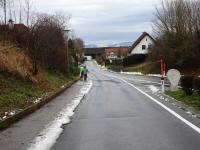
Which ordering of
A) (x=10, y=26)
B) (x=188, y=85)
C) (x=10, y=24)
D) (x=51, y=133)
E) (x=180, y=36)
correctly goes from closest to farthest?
1. (x=51, y=133)
2. (x=188, y=85)
3. (x=10, y=26)
4. (x=10, y=24)
5. (x=180, y=36)

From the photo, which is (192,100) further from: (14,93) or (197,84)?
(14,93)

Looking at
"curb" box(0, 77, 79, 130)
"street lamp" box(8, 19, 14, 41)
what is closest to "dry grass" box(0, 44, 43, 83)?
"street lamp" box(8, 19, 14, 41)

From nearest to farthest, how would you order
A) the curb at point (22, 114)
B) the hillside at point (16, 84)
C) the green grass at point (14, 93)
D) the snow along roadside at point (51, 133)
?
the snow along roadside at point (51, 133)
the curb at point (22, 114)
the green grass at point (14, 93)
the hillside at point (16, 84)

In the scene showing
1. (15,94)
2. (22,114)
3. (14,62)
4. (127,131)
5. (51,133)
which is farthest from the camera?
(14,62)

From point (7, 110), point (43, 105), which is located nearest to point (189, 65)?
point (43, 105)

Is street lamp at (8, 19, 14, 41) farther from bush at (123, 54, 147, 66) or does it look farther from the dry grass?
bush at (123, 54, 147, 66)

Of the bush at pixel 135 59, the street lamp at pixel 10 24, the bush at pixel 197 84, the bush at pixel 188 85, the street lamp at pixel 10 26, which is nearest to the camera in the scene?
the bush at pixel 197 84

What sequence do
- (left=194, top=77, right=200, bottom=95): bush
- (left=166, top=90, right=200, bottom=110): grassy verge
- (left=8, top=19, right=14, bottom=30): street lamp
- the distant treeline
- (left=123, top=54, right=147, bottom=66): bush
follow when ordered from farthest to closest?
(left=123, top=54, right=147, bottom=66): bush, the distant treeline, (left=8, top=19, right=14, bottom=30): street lamp, (left=194, top=77, right=200, bottom=95): bush, (left=166, top=90, right=200, bottom=110): grassy verge

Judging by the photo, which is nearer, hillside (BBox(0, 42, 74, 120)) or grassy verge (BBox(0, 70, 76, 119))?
grassy verge (BBox(0, 70, 76, 119))

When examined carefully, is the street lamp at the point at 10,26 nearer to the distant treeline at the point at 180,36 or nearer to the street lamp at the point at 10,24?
the street lamp at the point at 10,24

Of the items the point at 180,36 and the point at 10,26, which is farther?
the point at 180,36


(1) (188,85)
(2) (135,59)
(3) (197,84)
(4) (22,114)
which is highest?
(2) (135,59)

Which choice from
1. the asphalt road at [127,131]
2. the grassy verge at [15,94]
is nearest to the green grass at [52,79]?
the grassy verge at [15,94]

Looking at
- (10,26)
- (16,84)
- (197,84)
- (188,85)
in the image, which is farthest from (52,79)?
(197,84)
